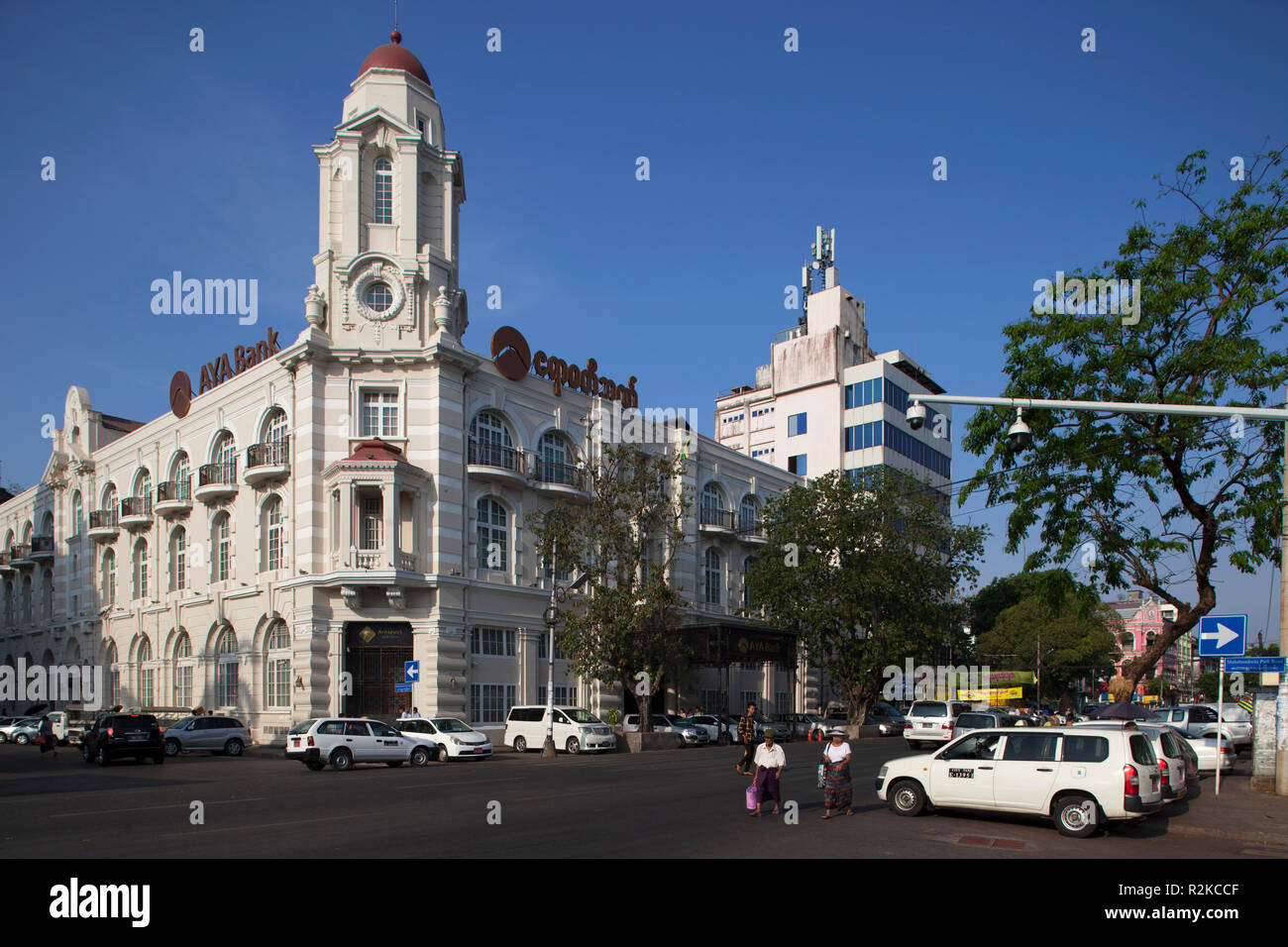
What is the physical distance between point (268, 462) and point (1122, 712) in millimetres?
31223

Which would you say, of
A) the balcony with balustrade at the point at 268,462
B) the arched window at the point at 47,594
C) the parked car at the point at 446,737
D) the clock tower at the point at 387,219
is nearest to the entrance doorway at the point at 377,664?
the parked car at the point at 446,737

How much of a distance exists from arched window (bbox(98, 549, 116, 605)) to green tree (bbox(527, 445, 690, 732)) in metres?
26.9

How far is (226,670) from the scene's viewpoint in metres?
41.9

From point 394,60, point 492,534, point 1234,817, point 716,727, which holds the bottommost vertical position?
point 716,727

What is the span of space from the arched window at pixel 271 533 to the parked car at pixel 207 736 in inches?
247

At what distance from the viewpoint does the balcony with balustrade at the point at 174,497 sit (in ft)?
148

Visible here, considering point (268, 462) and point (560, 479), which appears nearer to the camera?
point (268, 462)

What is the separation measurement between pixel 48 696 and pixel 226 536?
980 inches

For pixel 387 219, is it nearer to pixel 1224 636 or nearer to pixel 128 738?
pixel 128 738

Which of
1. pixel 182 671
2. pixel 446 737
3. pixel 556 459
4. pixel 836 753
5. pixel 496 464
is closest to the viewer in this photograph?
pixel 836 753

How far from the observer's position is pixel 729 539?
55094 mm

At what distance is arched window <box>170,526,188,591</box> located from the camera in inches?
1813

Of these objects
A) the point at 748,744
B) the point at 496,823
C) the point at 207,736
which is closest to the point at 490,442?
the point at 207,736
